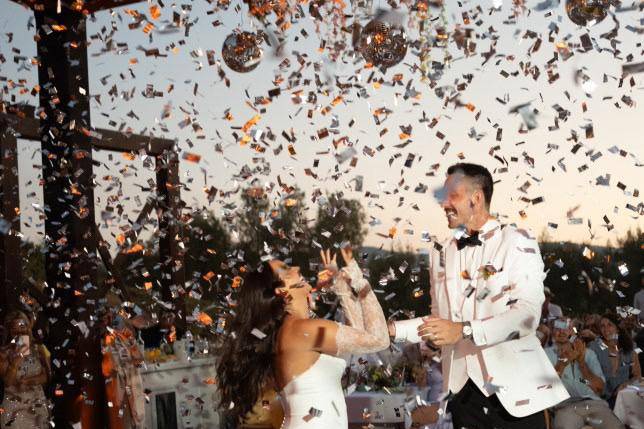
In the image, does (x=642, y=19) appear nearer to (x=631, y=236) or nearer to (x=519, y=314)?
(x=519, y=314)

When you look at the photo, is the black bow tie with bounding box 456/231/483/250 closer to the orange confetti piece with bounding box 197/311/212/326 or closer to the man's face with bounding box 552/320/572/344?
the orange confetti piece with bounding box 197/311/212/326

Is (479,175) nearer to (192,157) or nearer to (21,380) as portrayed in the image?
(192,157)

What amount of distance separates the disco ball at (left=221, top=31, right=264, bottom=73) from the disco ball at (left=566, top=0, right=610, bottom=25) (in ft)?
5.65

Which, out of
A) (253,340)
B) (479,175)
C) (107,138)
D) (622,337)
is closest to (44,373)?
(107,138)

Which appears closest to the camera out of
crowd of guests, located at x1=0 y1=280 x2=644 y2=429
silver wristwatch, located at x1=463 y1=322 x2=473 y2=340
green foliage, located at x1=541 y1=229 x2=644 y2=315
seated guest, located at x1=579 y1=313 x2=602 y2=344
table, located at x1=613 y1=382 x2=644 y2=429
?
silver wristwatch, located at x1=463 y1=322 x2=473 y2=340

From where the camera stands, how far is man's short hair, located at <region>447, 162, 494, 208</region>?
3555 millimetres

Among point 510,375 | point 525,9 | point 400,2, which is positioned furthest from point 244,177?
point 510,375

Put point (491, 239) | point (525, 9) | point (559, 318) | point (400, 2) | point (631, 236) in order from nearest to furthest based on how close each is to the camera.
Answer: point (491, 239) → point (525, 9) → point (400, 2) → point (559, 318) → point (631, 236)

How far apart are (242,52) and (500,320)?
8.32ft

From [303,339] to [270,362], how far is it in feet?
0.80

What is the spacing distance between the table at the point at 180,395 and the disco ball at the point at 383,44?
3.72 m

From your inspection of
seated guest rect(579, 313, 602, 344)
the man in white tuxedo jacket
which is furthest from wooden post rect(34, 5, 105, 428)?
seated guest rect(579, 313, 602, 344)

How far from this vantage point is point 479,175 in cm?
357

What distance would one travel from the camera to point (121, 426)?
7.07 meters
